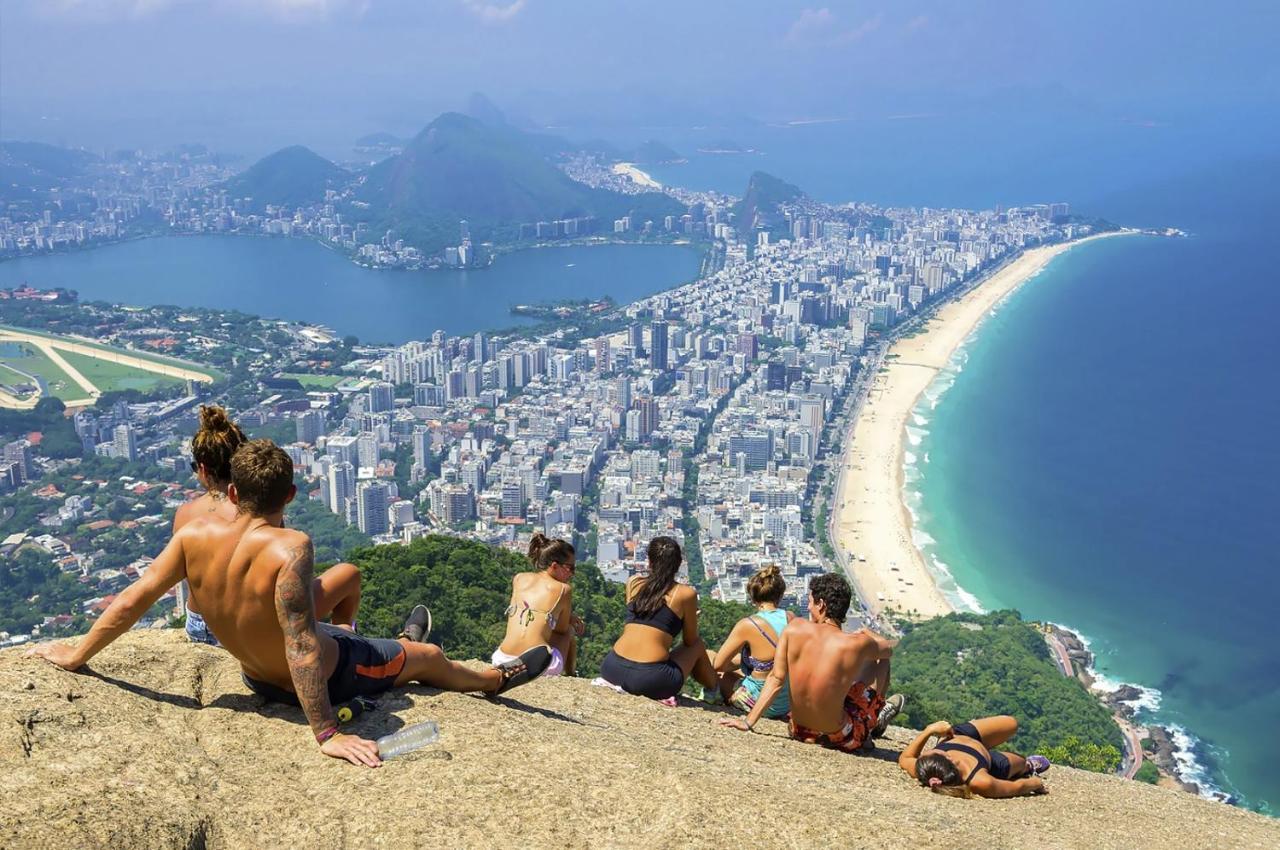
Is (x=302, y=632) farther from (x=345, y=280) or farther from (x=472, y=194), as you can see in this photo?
(x=472, y=194)

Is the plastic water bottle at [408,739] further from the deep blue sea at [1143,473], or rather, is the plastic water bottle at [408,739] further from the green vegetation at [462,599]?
the deep blue sea at [1143,473]

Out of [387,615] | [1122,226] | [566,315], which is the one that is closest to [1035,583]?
[387,615]

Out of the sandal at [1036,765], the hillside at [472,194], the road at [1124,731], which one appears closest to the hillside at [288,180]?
the hillside at [472,194]

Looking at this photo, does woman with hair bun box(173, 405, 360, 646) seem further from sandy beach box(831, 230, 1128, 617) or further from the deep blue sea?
sandy beach box(831, 230, 1128, 617)

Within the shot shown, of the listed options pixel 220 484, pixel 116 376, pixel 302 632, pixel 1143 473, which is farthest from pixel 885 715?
pixel 116 376

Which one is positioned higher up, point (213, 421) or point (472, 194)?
point (472, 194)

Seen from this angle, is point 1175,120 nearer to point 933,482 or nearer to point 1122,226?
point 1122,226

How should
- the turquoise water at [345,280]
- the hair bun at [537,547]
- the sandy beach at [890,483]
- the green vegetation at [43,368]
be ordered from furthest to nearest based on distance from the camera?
the turquoise water at [345,280] < the green vegetation at [43,368] < the sandy beach at [890,483] < the hair bun at [537,547]
